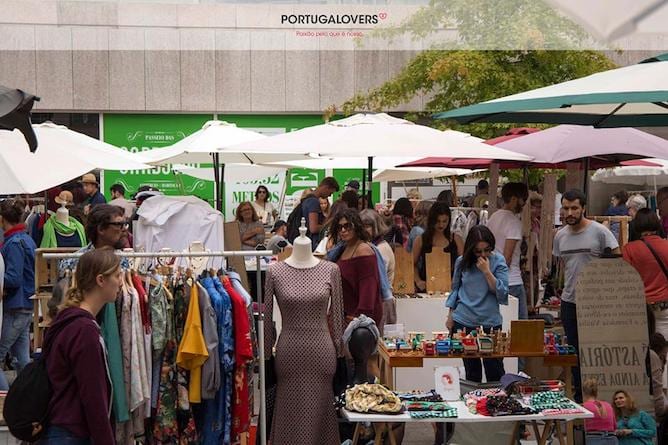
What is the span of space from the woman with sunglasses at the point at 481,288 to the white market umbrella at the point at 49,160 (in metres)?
3.70

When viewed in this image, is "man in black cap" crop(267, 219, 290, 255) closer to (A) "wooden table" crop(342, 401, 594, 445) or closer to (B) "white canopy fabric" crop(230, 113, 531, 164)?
(B) "white canopy fabric" crop(230, 113, 531, 164)

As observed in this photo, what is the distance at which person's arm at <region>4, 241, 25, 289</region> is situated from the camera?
31.9 feet

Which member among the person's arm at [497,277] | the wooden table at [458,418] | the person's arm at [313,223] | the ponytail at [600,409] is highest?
the person's arm at [313,223]

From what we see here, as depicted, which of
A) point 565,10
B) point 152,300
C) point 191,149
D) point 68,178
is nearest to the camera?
point 565,10

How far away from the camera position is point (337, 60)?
28.0 m

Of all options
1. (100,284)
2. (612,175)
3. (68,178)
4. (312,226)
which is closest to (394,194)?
(612,175)

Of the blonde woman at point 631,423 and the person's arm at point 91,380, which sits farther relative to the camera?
the blonde woman at point 631,423

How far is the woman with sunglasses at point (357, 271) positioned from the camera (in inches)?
307

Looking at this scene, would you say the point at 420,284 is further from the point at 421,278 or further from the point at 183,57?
the point at 183,57

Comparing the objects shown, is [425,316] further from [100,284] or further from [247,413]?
[100,284]

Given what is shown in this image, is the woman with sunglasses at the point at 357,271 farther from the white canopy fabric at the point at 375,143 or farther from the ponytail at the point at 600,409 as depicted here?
the ponytail at the point at 600,409

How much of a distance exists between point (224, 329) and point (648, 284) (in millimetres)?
3869

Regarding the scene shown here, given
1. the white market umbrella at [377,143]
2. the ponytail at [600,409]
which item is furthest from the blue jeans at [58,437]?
the white market umbrella at [377,143]

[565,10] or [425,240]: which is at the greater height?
[565,10]
